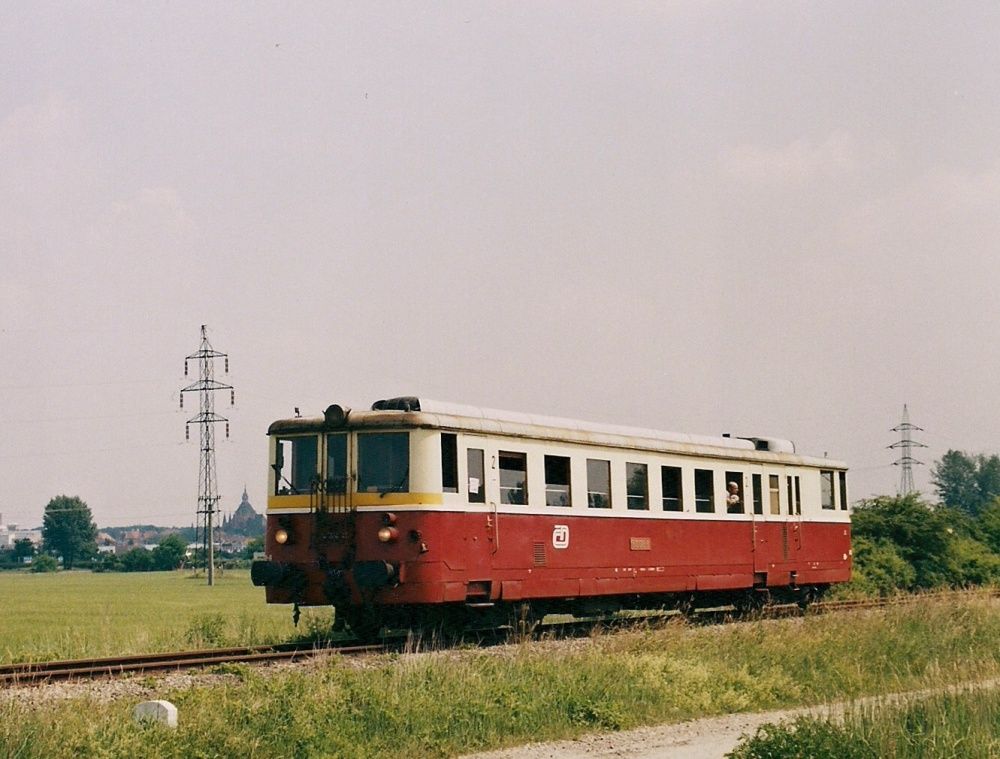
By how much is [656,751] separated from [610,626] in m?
8.81

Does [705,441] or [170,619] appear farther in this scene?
[170,619]

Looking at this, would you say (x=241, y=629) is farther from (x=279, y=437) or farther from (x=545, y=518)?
(x=545, y=518)

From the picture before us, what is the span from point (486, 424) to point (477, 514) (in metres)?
1.28

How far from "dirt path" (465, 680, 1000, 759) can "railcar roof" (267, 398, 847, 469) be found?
583cm

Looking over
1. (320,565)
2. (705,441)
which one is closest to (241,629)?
(320,565)

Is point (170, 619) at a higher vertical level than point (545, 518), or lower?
lower

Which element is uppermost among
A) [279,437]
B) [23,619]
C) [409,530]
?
[279,437]

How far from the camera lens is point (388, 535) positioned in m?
16.5

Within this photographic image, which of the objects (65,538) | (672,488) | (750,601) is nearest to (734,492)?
(672,488)

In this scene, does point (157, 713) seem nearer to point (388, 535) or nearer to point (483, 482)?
point (388, 535)

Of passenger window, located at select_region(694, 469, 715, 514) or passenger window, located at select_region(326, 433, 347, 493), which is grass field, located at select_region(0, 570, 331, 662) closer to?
passenger window, located at select_region(326, 433, 347, 493)

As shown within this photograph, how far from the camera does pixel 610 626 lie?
775 inches

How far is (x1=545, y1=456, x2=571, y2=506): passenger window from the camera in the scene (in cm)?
1864

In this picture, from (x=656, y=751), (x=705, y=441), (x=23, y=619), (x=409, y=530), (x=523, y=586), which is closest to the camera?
(x=656, y=751)
